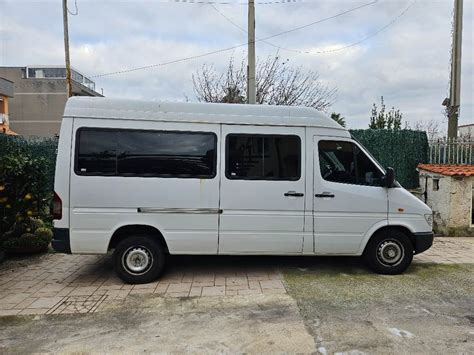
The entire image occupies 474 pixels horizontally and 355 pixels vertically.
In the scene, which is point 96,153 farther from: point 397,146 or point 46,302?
point 397,146

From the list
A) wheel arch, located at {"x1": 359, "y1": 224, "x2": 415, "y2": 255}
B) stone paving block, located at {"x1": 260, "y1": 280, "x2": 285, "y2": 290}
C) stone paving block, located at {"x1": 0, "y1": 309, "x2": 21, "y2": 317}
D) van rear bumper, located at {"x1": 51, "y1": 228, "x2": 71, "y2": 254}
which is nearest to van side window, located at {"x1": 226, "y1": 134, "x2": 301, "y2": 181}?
wheel arch, located at {"x1": 359, "y1": 224, "x2": 415, "y2": 255}

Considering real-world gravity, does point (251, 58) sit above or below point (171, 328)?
above

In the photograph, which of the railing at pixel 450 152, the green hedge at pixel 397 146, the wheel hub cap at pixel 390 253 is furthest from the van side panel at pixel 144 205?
the railing at pixel 450 152

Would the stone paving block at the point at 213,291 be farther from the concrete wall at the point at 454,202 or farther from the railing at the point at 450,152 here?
the railing at the point at 450,152

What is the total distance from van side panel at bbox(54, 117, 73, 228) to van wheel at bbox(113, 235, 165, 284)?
0.81 metres

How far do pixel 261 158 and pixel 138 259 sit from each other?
2195 mm

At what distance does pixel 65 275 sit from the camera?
5.82m

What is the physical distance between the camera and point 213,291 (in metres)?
5.05

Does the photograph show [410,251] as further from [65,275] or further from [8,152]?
[8,152]

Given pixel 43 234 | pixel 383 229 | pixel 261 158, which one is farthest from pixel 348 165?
pixel 43 234

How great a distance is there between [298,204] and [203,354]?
251cm

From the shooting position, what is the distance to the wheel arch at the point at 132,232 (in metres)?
5.22

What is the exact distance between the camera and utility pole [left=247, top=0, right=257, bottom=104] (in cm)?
980

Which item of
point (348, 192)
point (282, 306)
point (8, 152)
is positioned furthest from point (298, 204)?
point (8, 152)
